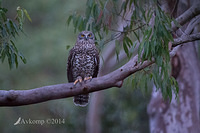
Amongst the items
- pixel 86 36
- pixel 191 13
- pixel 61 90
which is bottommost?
pixel 61 90

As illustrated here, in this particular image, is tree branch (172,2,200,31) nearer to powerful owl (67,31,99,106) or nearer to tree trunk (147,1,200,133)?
powerful owl (67,31,99,106)

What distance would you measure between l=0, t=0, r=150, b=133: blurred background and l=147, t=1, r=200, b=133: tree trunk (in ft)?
1.82

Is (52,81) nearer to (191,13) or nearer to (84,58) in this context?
(84,58)

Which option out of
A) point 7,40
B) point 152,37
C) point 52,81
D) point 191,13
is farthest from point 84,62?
point 52,81

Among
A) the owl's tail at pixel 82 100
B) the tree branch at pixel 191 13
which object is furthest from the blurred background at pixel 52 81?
the tree branch at pixel 191 13

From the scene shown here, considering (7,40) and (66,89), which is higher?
(7,40)

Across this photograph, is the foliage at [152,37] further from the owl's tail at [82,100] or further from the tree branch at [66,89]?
the owl's tail at [82,100]

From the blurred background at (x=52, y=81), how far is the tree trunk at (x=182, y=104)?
56 centimetres

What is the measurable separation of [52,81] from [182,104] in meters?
5.27

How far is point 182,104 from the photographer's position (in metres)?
7.07

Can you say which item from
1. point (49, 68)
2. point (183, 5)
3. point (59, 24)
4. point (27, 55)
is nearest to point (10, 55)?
point (183, 5)

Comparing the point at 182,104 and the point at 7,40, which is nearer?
the point at 7,40

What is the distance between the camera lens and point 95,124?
793cm

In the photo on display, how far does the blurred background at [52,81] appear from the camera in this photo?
27.4 feet
